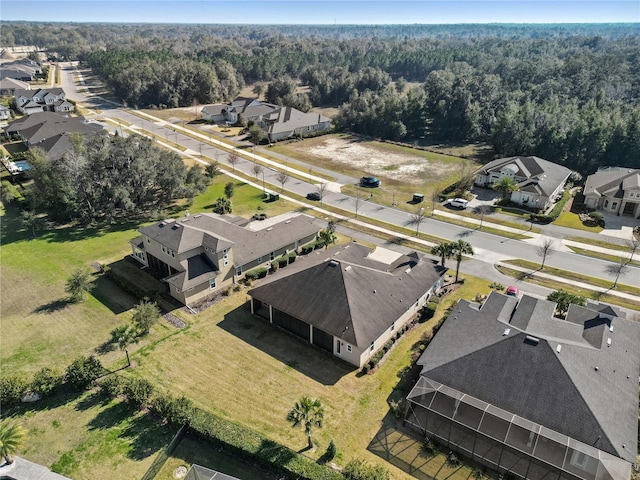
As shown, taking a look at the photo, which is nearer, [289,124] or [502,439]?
[502,439]

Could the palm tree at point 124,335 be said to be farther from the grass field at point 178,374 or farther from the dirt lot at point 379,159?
the dirt lot at point 379,159

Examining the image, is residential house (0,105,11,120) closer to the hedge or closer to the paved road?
the paved road

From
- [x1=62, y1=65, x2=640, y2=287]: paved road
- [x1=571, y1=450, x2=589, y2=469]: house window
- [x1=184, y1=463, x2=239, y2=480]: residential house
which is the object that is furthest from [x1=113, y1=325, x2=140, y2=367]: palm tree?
[x1=62, y1=65, x2=640, y2=287]: paved road

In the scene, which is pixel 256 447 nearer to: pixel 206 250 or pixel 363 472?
pixel 363 472

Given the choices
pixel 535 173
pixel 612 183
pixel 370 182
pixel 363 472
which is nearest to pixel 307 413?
pixel 363 472

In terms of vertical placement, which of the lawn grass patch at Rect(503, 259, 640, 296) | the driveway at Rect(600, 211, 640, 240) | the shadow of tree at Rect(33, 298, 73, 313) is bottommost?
the shadow of tree at Rect(33, 298, 73, 313)
